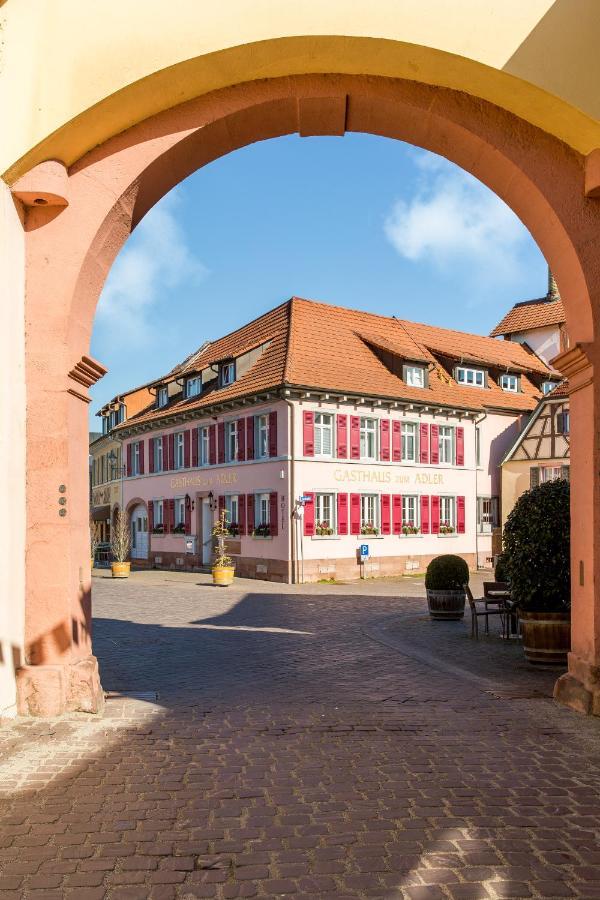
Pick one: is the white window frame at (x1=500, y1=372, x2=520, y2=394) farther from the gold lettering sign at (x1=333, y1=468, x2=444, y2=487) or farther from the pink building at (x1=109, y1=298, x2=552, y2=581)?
the gold lettering sign at (x1=333, y1=468, x2=444, y2=487)

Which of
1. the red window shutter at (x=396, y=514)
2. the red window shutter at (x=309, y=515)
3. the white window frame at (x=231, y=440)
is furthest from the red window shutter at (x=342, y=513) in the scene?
the white window frame at (x=231, y=440)

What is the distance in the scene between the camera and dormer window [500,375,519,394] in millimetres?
35531

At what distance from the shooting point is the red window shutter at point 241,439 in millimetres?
27656

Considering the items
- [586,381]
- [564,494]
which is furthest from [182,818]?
[564,494]

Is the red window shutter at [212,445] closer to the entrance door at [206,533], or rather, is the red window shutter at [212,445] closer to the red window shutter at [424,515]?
the entrance door at [206,533]

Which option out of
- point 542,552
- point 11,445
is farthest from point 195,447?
point 11,445

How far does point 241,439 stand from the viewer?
27812mm

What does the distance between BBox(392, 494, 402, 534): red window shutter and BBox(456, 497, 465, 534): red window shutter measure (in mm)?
3396

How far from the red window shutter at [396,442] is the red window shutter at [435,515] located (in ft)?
8.11

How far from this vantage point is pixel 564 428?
30.2m

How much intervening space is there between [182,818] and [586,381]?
188 inches

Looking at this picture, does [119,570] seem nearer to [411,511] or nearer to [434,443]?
[411,511]

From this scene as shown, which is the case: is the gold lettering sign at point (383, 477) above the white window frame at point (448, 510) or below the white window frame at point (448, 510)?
above

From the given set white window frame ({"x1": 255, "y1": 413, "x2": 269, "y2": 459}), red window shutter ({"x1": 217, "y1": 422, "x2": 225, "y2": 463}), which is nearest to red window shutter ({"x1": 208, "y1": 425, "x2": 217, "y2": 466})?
red window shutter ({"x1": 217, "y1": 422, "x2": 225, "y2": 463})
